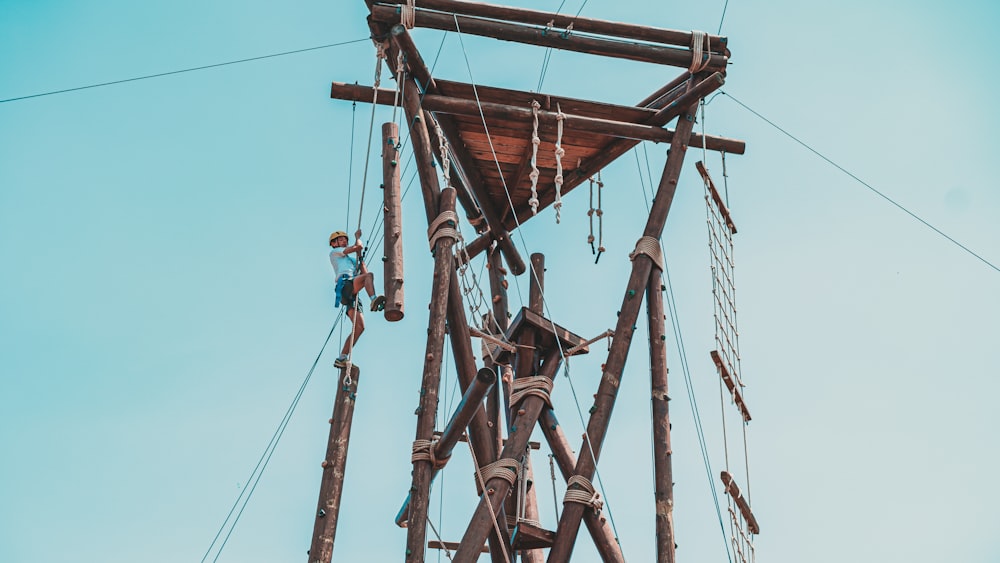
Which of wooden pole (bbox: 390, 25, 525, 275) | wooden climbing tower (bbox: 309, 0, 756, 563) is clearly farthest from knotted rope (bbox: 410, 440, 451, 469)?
wooden pole (bbox: 390, 25, 525, 275)

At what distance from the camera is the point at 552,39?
8102mm

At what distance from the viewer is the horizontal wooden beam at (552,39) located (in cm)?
788

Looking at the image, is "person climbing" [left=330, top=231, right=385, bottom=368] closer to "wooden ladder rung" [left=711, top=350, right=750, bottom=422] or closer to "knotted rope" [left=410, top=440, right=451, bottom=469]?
"knotted rope" [left=410, top=440, right=451, bottom=469]

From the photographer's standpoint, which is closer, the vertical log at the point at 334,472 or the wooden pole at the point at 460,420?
the vertical log at the point at 334,472

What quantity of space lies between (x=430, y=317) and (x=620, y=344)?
123 cm

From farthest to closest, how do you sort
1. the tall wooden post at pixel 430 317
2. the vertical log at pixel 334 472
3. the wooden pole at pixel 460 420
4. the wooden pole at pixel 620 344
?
the wooden pole at pixel 620 344, the wooden pole at pixel 460 420, the tall wooden post at pixel 430 317, the vertical log at pixel 334 472

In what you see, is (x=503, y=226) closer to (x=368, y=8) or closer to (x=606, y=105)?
(x=606, y=105)

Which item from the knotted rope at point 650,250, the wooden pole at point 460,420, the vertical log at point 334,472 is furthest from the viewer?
the knotted rope at point 650,250

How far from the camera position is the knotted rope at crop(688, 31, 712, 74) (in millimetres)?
8328

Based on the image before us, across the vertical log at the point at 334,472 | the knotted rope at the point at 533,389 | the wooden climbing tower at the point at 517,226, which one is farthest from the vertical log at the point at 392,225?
the knotted rope at the point at 533,389

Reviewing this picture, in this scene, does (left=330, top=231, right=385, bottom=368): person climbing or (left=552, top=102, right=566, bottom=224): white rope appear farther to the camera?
(left=552, top=102, right=566, bottom=224): white rope

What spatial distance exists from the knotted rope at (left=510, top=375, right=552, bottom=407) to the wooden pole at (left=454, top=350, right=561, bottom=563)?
0.10ft

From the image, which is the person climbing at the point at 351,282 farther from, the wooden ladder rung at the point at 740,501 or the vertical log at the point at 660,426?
the wooden ladder rung at the point at 740,501

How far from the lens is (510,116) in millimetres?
8188
